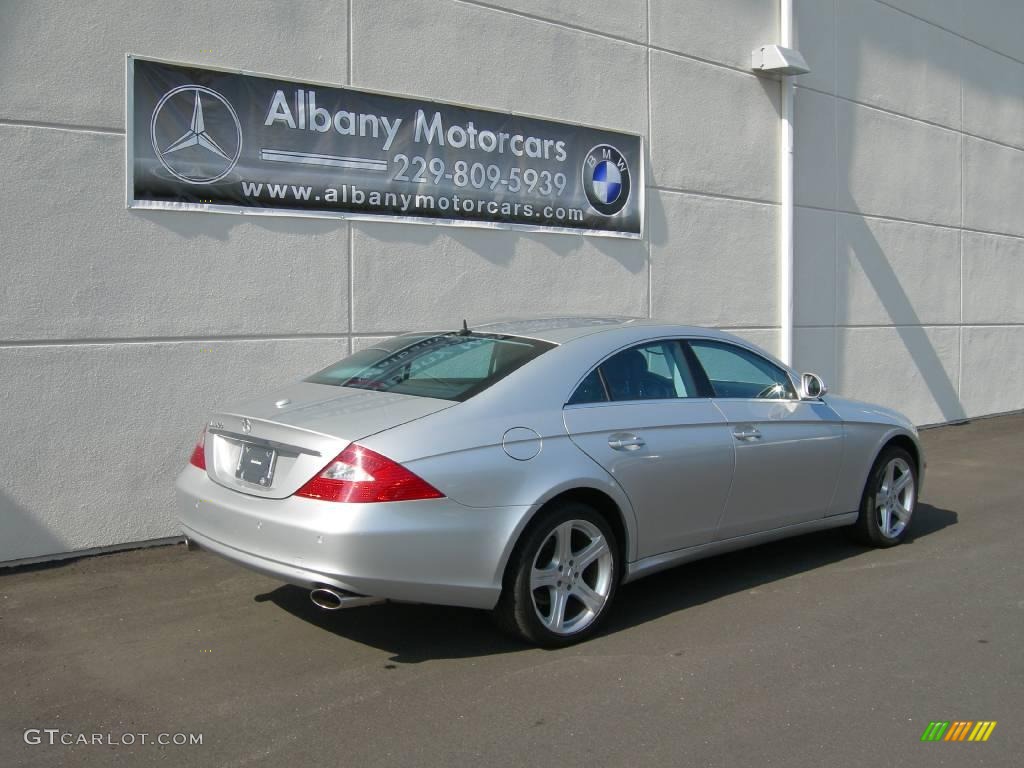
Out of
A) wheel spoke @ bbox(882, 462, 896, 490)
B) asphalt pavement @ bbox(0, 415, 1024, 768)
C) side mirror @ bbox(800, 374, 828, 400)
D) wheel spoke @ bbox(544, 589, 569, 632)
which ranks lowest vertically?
asphalt pavement @ bbox(0, 415, 1024, 768)

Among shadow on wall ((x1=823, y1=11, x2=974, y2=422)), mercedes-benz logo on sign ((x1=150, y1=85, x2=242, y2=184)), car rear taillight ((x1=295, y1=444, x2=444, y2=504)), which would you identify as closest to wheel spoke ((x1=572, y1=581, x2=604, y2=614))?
car rear taillight ((x1=295, y1=444, x2=444, y2=504))

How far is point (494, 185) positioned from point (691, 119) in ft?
9.49

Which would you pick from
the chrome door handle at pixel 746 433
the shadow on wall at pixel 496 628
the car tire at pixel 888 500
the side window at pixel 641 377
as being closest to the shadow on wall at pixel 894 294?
the car tire at pixel 888 500

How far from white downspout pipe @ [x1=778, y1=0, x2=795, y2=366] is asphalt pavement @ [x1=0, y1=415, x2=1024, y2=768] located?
201 inches

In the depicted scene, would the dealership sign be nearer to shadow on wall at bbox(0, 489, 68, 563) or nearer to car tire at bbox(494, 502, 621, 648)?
shadow on wall at bbox(0, 489, 68, 563)

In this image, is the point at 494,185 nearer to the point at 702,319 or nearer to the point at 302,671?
the point at 702,319

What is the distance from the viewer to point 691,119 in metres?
10.3

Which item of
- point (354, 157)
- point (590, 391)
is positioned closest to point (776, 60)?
point (354, 157)

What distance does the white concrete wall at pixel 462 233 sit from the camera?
634cm

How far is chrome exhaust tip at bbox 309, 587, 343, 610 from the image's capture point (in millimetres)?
4242

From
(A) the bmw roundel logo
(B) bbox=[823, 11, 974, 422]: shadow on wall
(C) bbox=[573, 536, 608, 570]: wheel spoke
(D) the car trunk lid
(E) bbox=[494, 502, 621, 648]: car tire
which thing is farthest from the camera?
(B) bbox=[823, 11, 974, 422]: shadow on wall

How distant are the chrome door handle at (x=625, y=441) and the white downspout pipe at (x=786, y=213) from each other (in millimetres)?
6571

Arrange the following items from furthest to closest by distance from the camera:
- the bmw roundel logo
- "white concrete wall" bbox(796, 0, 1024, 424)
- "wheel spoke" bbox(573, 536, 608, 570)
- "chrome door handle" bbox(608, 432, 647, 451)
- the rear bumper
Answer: "white concrete wall" bbox(796, 0, 1024, 424)
the bmw roundel logo
"chrome door handle" bbox(608, 432, 647, 451)
"wheel spoke" bbox(573, 536, 608, 570)
the rear bumper

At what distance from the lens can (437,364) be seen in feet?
17.3
